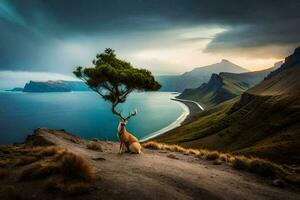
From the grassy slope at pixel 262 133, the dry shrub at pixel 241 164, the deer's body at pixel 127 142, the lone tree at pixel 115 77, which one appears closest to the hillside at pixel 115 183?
the dry shrub at pixel 241 164

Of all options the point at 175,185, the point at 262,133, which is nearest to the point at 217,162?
the point at 175,185

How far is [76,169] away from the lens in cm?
1098

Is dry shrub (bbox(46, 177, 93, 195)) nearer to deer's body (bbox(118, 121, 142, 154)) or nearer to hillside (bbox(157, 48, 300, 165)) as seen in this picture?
deer's body (bbox(118, 121, 142, 154))

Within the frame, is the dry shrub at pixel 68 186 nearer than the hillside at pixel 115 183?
Yes

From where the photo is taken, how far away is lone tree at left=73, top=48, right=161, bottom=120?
106 ft

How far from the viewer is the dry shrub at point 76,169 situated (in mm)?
10898

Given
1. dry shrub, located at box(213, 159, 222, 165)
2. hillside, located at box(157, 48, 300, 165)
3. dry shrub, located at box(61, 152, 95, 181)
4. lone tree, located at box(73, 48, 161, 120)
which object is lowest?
hillside, located at box(157, 48, 300, 165)

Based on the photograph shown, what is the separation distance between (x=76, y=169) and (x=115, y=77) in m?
22.2

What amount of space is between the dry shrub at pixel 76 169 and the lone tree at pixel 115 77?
19.9 m

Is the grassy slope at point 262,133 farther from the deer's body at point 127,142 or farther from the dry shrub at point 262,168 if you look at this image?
the deer's body at point 127,142

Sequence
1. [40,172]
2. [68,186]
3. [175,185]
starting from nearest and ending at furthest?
1. [68,186]
2. [40,172]
3. [175,185]

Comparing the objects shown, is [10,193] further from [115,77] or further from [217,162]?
[115,77]

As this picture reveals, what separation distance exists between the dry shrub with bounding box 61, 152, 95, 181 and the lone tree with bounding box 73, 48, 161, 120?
65.3 ft

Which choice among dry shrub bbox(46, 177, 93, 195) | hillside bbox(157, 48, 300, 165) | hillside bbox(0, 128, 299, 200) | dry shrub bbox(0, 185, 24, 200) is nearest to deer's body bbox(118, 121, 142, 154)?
hillside bbox(0, 128, 299, 200)
